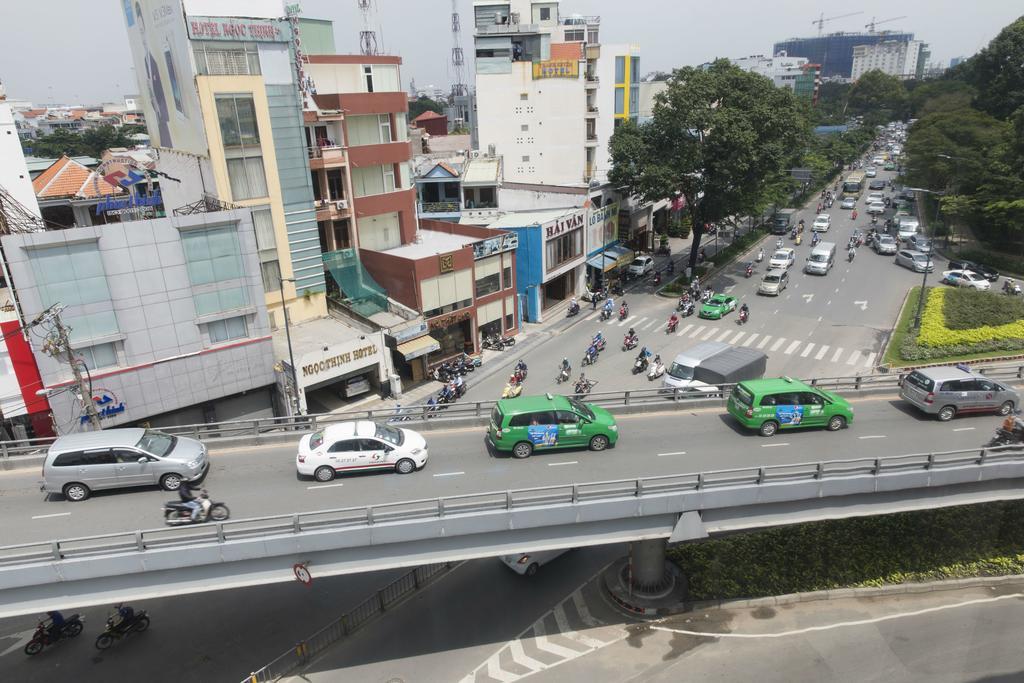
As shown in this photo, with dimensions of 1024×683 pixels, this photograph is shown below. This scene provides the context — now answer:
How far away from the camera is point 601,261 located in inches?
2168

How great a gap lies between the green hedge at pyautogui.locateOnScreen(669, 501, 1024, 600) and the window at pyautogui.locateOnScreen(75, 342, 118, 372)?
949 inches

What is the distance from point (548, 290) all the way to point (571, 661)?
1427 inches

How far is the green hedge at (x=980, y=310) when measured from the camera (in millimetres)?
40375

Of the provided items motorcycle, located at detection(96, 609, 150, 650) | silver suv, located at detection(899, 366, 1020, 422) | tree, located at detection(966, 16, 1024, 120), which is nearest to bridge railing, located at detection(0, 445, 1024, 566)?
silver suv, located at detection(899, 366, 1020, 422)

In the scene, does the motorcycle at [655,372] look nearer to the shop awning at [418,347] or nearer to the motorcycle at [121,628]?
the shop awning at [418,347]

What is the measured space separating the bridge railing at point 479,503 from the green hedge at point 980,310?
25.1m

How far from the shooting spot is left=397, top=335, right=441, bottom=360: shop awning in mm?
35781

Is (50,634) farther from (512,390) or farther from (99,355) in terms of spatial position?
(512,390)

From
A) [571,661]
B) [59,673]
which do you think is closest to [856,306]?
[571,661]

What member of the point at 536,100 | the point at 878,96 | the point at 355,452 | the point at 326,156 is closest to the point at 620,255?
the point at 536,100

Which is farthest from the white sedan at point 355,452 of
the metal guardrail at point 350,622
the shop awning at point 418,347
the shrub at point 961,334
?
the shrub at point 961,334

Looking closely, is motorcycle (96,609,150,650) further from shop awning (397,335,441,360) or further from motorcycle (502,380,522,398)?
motorcycle (502,380,522,398)

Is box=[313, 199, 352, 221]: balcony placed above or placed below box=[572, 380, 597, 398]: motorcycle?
above

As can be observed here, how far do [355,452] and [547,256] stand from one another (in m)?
30.5
